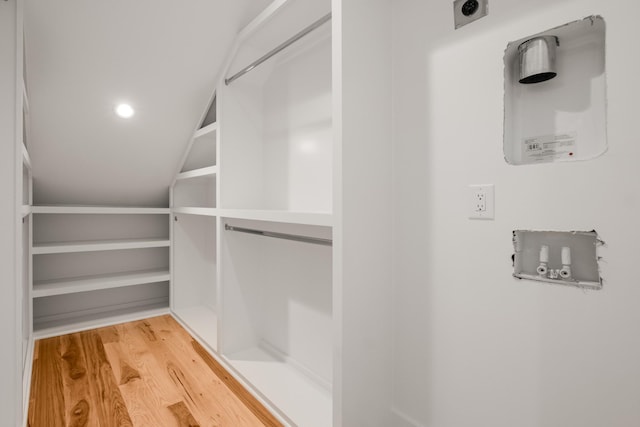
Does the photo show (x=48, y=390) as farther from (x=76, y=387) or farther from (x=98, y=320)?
(x=98, y=320)

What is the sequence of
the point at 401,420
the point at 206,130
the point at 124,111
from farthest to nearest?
the point at 206,130, the point at 124,111, the point at 401,420

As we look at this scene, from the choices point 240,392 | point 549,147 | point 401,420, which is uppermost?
point 549,147

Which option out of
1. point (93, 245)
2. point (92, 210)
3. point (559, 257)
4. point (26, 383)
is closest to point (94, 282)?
point (93, 245)

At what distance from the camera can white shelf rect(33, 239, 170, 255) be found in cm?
247

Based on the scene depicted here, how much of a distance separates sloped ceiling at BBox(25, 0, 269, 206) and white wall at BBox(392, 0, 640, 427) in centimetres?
121

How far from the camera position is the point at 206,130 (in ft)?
7.67

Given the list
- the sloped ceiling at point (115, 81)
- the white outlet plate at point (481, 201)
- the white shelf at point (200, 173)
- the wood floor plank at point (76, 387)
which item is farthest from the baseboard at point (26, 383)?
the white outlet plate at point (481, 201)

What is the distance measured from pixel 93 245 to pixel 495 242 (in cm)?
285

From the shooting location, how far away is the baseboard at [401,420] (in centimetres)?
133

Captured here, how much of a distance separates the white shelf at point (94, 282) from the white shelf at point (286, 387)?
1267 mm

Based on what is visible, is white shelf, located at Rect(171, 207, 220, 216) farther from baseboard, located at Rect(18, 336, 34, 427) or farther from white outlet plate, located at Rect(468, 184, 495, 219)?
white outlet plate, located at Rect(468, 184, 495, 219)

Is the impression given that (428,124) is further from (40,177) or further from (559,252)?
(40,177)

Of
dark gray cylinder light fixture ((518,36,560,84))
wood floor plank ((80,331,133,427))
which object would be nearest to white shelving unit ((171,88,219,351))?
wood floor plank ((80,331,133,427))

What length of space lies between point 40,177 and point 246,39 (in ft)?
6.37
